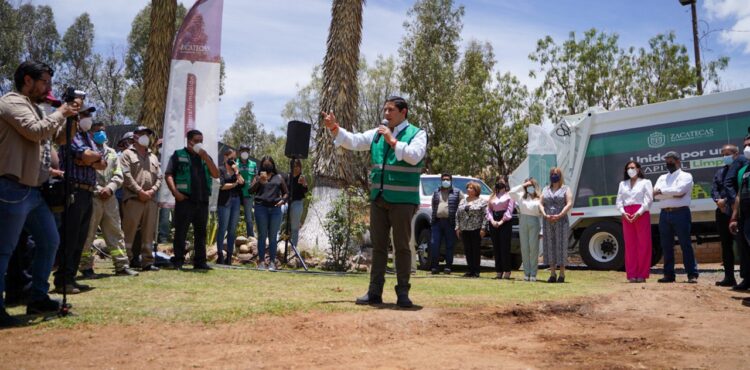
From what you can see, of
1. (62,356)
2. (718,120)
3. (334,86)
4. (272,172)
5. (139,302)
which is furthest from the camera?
(334,86)

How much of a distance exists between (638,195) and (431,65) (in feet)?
75.9

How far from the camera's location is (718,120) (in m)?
11.7

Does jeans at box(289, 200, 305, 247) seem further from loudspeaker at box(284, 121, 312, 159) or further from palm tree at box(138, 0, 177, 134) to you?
palm tree at box(138, 0, 177, 134)

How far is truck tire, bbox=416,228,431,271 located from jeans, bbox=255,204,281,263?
4139 mm

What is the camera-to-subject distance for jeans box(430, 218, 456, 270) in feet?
38.5

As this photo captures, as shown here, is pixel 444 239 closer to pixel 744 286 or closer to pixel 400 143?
pixel 744 286

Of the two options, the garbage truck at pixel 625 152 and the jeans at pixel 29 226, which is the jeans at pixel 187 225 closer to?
the jeans at pixel 29 226

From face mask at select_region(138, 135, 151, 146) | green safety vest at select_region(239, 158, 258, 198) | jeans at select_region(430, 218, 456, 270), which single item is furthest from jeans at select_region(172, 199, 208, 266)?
jeans at select_region(430, 218, 456, 270)

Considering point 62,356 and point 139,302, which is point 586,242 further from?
point 62,356

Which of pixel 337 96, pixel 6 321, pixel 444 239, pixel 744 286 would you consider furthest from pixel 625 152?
pixel 6 321

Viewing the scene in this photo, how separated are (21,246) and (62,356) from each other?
229 centimetres

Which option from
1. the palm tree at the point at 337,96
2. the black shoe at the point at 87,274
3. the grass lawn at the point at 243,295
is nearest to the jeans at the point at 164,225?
the palm tree at the point at 337,96

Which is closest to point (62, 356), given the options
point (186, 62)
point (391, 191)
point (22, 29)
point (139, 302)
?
point (139, 302)

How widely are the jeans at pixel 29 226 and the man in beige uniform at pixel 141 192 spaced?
3.19m
